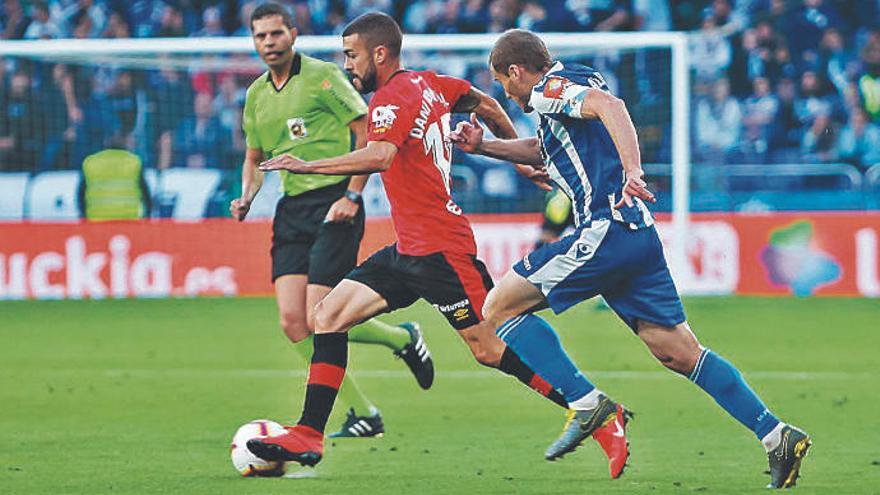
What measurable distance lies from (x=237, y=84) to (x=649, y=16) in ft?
21.1

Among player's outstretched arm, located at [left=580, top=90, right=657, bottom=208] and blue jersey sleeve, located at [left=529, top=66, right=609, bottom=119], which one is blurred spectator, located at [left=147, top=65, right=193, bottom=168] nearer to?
blue jersey sleeve, located at [left=529, top=66, right=609, bottom=119]

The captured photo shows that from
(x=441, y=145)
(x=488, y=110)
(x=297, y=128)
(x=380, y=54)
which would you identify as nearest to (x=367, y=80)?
(x=380, y=54)

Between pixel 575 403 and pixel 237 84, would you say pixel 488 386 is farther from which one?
pixel 237 84

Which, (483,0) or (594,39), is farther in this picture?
(483,0)

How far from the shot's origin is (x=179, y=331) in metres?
14.0

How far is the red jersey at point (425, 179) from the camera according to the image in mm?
6906

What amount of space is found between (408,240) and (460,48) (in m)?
9.48

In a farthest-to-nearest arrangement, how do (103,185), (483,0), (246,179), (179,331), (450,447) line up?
(483,0) < (103,185) < (179,331) < (246,179) < (450,447)

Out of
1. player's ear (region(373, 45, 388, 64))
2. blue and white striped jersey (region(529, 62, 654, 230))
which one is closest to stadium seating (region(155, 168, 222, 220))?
player's ear (region(373, 45, 388, 64))

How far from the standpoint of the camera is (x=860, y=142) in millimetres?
19266

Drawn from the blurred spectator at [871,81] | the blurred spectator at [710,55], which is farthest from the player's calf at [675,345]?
the blurred spectator at [710,55]

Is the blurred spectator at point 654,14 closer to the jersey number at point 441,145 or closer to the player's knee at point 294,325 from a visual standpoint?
the player's knee at point 294,325

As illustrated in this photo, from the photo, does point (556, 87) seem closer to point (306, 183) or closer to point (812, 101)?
point (306, 183)

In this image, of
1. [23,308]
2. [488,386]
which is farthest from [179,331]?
[488,386]
